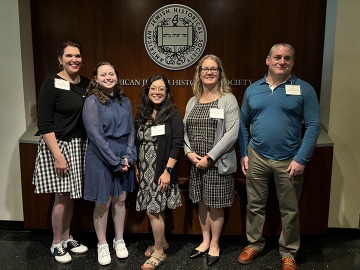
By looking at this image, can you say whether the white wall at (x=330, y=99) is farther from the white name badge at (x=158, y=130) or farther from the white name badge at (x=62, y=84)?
the white name badge at (x=158, y=130)

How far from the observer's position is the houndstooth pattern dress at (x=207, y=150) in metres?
2.33

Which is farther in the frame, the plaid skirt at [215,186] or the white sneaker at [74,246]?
the white sneaker at [74,246]

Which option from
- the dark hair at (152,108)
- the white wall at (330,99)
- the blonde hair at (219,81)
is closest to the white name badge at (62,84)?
the dark hair at (152,108)

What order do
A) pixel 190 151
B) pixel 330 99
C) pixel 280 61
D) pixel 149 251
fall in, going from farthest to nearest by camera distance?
pixel 330 99, pixel 149 251, pixel 190 151, pixel 280 61

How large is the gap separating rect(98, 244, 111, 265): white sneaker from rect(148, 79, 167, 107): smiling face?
1.10 meters

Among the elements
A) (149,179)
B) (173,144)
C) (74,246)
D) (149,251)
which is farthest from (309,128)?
(74,246)

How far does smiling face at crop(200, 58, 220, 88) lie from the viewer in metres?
2.29

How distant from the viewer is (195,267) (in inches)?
97.1

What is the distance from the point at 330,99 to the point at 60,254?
90.6 inches

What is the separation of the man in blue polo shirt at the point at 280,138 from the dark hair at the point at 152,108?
20.7 inches

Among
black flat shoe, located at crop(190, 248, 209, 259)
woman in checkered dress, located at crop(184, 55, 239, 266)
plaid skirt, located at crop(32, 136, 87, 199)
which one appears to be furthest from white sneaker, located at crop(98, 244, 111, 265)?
woman in checkered dress, located at crop(184, 55, 239, 266)

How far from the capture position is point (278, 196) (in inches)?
94.6

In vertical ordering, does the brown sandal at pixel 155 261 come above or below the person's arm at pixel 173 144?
below

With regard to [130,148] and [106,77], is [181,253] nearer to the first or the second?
[130,148]
